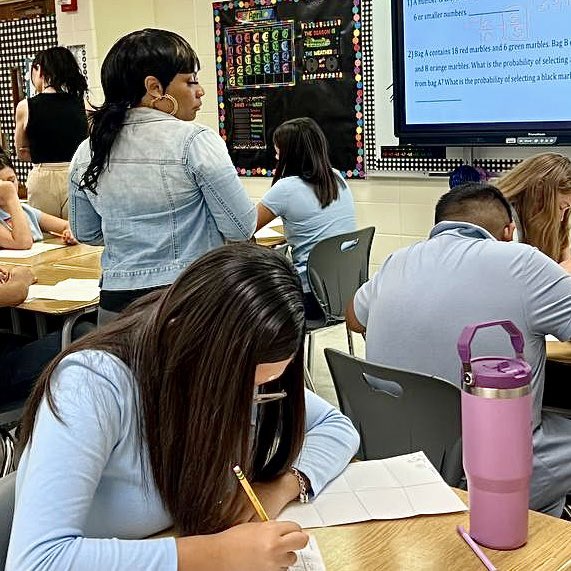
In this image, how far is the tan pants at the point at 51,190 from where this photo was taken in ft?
14.4

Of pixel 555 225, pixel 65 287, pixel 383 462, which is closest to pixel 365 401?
pixel 383 462

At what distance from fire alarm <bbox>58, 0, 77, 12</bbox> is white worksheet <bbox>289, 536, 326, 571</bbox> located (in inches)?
202

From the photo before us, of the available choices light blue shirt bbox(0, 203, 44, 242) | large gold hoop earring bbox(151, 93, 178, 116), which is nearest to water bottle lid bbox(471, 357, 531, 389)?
large gold hoop earring bbox(151, 93, 178, 116)

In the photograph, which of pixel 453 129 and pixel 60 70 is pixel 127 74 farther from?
pixel 453 129

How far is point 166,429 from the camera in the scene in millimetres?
1180

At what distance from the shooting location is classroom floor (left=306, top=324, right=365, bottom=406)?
3916 mm

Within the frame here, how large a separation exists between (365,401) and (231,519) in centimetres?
73

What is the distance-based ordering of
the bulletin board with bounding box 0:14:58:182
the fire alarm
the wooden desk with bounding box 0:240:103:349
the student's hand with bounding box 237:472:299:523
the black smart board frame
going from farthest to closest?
the bulletin board with bounding box 0:14:58:182 < the fire alarm < the black smart board frame < the wooden desk with bounding box 0:240:103:349 < the student's hand with bounding box 237:472:299:523

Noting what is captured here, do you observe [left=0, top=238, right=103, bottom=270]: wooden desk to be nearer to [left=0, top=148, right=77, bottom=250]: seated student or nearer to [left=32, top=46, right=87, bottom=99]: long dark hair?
[left=0, top=148, right=77, bottom=250]: seated student

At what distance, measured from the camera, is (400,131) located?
15.3 ft

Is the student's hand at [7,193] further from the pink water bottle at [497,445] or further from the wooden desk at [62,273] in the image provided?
the pink water bottle at [497,445]

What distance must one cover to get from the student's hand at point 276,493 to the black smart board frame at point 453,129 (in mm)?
3183

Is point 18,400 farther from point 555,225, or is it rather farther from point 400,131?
point 400,131

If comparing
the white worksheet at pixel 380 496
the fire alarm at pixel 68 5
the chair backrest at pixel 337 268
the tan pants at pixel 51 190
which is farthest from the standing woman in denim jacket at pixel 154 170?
the fire alarm at pixel 68 5
